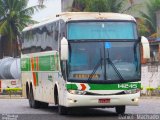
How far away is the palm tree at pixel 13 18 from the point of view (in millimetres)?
71750

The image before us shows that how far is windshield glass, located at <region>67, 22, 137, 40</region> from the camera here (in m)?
21.8

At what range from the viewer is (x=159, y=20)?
74438 mm

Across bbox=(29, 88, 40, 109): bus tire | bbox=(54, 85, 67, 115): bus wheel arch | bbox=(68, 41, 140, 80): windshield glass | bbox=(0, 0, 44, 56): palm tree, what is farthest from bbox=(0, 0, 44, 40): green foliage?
bbox=(68, 41, 140, 80): windshield glass

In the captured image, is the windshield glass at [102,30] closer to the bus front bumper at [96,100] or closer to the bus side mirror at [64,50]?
the bus side mirror at [64,50]

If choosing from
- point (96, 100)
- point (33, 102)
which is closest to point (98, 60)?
point (96, 100)

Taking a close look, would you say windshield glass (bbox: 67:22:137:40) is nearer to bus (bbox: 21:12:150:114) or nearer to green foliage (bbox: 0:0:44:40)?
bus (bbox: 21:12:150:114)

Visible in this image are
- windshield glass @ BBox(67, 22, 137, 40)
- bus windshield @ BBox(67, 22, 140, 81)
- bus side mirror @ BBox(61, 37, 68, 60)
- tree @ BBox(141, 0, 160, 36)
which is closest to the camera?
bus side mirror @ BBox(61, 37, 68, 60)

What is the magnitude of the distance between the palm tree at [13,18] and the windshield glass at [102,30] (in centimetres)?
4958

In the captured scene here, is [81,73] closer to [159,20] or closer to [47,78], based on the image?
[47,78]

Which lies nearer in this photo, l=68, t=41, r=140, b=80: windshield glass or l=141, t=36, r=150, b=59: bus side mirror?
l=141, t=36, r=150, b=59: bus side mirror

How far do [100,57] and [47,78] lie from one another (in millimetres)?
4194

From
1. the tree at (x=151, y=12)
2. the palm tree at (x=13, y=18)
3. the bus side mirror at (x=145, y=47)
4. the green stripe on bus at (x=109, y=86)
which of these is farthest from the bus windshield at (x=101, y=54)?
the tree at (x=151, y=12)

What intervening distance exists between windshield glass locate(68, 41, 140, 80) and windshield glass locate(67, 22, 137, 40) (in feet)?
0.87

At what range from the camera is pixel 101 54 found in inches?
847
